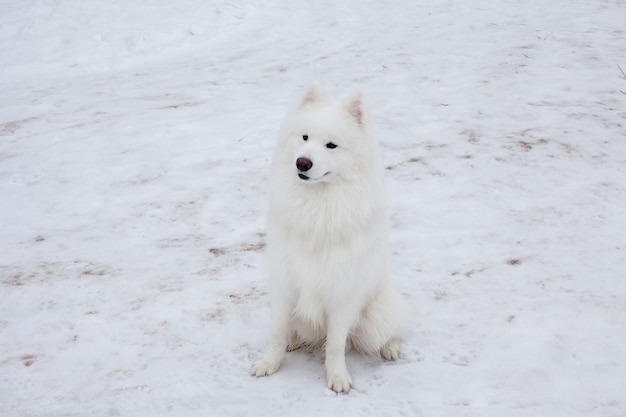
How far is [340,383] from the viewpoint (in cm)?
304

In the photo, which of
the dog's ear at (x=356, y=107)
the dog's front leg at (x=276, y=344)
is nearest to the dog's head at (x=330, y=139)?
the dog's ear at (x=356, y=107)

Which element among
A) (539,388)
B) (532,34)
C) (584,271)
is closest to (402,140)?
(584,271)

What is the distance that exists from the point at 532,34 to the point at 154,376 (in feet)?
29.9

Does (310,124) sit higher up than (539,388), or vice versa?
(310,124)

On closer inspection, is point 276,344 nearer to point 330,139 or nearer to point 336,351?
point 336,351

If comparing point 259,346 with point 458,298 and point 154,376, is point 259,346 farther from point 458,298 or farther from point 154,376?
point 458,298

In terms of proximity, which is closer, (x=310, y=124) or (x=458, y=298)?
(x=310, y=124)

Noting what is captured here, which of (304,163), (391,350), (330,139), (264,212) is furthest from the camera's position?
(264,212)

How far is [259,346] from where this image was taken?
3426mm

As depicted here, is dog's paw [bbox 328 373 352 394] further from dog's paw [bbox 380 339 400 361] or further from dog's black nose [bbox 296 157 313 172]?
dog's black nose [bbox 296 157 313 172]

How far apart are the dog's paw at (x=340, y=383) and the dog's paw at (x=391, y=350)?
0.36 metres

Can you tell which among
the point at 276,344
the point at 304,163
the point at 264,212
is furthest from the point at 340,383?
the point at 264,212

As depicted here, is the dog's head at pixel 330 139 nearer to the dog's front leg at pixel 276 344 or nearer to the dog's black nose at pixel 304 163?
the dog's black nose at pixel 304 163

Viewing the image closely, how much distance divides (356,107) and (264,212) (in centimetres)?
221
